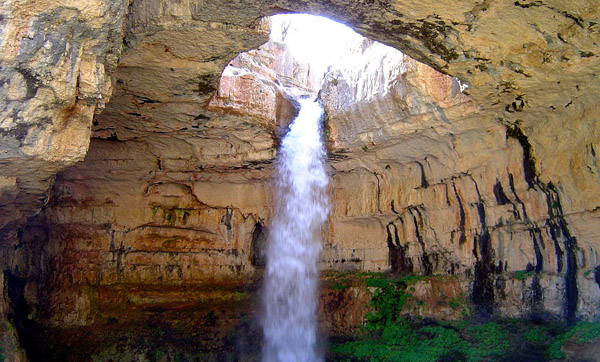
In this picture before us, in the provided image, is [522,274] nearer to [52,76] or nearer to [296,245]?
[296,245]

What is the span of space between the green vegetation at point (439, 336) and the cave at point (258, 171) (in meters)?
0.11

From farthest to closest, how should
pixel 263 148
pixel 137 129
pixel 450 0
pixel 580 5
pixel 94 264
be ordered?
pixel 94 264 < pixel 263 148 < pixel 137 129 < pixel 450 0 < pixel 580 5

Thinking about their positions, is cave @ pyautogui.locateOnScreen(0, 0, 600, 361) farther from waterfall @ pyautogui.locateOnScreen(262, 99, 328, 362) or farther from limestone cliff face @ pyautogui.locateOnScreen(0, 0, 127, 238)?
waterfall @ pyautogui.locateOnScreen(262, 99, 328, 362)

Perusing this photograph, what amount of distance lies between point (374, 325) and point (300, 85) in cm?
968

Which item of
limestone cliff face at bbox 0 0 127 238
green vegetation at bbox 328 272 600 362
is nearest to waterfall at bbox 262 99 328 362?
green vegetation at bbox 328 272 600 362

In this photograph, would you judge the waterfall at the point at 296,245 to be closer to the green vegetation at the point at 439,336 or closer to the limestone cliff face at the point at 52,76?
the green vegetation at the point at 439,336

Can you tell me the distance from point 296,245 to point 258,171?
2.20 m

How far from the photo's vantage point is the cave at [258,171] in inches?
209

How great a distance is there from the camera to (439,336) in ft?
31.8

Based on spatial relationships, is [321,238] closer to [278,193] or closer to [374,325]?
[278,193]

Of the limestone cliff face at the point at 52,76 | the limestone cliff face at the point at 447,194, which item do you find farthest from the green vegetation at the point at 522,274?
the limestone cliff face at the point at 52,76

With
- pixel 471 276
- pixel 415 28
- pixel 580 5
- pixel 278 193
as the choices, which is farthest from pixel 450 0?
pixel 278 193

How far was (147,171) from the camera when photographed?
11102 mm

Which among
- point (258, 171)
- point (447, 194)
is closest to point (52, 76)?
point (258, 171)
